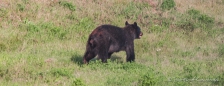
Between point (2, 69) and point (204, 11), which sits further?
point (204, 11)

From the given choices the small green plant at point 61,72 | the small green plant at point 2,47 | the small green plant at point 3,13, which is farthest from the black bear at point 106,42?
the small green plant at point 3,13

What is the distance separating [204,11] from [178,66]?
7.93 metres

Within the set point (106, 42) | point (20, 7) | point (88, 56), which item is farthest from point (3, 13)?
point (106, 42)

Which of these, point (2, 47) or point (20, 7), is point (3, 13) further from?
point (2, 47)

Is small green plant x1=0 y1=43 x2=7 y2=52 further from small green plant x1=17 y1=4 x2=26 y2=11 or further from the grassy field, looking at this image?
small green plant x1=17 y1=4 x2=26 y2=11

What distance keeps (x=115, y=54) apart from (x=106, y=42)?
8.29 ft

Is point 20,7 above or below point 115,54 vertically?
above

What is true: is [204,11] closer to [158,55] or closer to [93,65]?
[158,55]

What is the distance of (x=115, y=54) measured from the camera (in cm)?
1343

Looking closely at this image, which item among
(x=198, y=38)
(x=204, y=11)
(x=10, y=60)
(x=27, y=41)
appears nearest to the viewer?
(x=10, y=60)

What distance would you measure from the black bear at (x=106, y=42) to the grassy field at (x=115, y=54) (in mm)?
234

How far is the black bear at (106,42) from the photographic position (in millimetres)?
10836

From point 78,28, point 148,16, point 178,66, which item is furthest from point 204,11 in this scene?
point 178,66

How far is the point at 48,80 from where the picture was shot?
30.6 ft
